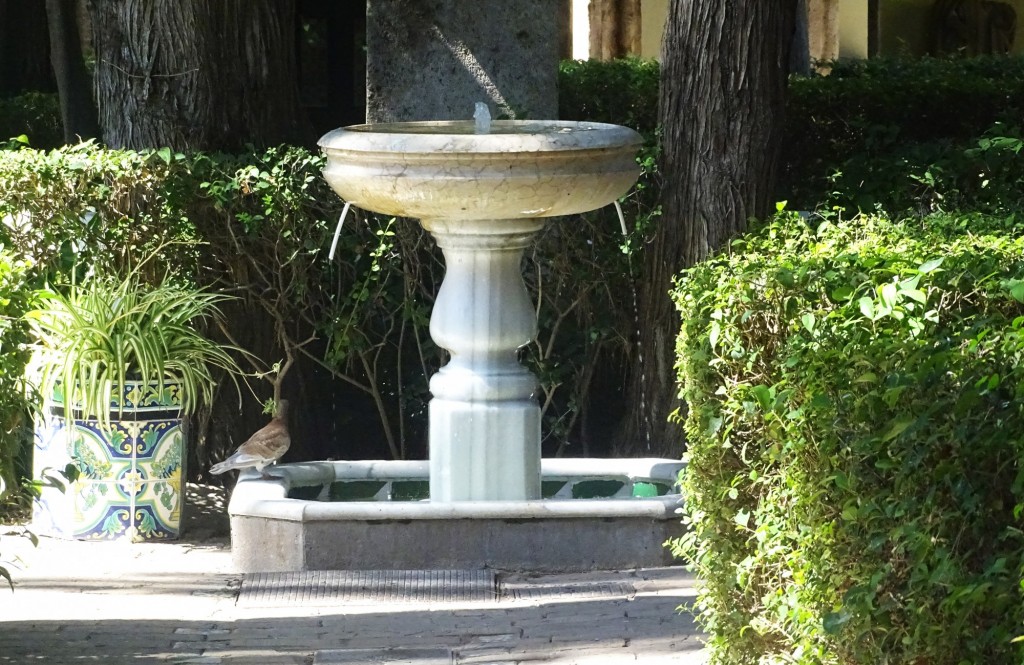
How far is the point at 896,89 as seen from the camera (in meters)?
8.50

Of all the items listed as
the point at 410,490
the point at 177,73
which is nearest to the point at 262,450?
the point at 410,490

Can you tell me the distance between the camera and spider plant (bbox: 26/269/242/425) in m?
6.36

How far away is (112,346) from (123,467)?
0.51m

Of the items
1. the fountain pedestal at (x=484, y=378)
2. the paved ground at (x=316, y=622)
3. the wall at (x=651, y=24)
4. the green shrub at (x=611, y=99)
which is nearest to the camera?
the paved ground at (x=316, y=622)

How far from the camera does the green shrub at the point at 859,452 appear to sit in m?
3.19

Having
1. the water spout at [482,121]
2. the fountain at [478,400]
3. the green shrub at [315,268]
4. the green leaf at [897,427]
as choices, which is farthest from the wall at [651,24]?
the green leaf at [897,427]

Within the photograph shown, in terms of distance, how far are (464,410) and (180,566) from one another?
1.29 meters

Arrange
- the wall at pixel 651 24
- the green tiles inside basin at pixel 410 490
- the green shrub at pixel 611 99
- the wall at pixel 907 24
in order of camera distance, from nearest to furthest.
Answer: the green tiles inside basin at pixel 410 490, the green shrub at pixel 611 99, the wall at pixel 651 24, the wall at pixel 907 24

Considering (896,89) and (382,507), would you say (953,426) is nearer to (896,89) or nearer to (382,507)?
(382,507)

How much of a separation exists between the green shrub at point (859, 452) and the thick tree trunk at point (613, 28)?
12683 mm

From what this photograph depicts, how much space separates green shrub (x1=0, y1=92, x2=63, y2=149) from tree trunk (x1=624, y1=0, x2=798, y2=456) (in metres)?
Result: 5.42

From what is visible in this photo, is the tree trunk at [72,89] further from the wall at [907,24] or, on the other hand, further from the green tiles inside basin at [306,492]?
the wall at [907,24]

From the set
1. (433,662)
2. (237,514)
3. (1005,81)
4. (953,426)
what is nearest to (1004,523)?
(953,426)

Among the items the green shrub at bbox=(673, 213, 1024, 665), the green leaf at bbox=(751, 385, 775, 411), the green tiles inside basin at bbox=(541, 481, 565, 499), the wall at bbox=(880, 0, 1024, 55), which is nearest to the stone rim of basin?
the green shrub at bbox=(673, 213, 1024, 665)
